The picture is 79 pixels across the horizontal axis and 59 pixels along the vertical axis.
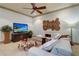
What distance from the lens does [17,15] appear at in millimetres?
2350

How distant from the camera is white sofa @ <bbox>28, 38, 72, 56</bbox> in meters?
2.20

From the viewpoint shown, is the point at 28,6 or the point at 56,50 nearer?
the point at 56,50

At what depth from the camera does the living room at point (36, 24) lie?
2.30 meters

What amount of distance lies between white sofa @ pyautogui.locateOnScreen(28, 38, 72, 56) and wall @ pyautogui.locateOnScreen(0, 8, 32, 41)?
1.72 ft

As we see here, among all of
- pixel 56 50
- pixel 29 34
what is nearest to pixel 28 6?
pixel 29 34

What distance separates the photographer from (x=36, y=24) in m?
2.41

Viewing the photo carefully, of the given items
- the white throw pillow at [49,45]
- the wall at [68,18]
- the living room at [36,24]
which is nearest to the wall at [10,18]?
the living room at [36,24]

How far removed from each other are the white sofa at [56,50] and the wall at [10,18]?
0.52 metres

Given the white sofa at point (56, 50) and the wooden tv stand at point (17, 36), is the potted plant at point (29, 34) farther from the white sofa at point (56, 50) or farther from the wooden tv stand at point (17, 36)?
the white sofa at point (56, 50)

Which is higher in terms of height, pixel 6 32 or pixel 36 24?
pixel 36 24

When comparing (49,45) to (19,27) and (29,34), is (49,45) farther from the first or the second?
(19,27)

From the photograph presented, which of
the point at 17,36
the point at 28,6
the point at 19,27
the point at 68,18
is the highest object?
the point at 28,6

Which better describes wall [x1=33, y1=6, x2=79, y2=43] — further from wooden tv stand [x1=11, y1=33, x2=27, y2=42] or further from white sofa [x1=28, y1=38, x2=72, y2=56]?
wooden tv stand [x1=11, y1=33, x2=27, y2=42]

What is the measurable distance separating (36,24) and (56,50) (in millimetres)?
624
